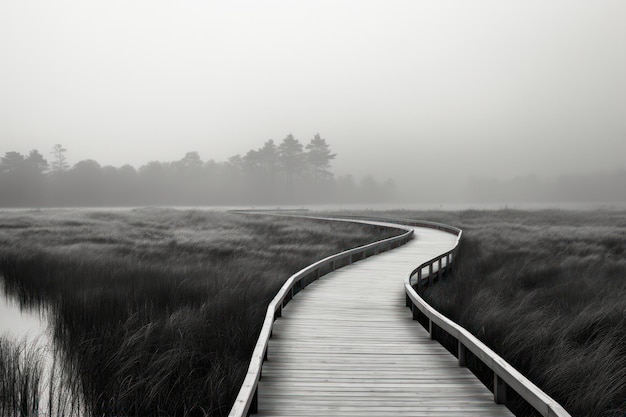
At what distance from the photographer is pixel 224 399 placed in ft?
21.1

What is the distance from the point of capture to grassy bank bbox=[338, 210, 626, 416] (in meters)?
6.63

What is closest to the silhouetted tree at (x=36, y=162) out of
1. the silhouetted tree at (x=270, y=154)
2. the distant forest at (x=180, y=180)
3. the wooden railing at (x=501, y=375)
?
the distant forest at (x=180, y=180)

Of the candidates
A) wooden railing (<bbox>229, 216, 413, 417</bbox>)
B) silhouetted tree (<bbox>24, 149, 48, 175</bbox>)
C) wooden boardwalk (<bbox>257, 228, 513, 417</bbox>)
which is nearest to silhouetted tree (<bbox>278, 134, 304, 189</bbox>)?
silhouetted tree (<bbox>24, 149, 48, 175</bbox>)

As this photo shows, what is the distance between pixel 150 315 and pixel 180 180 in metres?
121

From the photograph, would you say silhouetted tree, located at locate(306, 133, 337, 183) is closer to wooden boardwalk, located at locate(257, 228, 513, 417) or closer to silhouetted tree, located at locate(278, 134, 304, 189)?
silhouetted tree, located at locate(278, 134, 304, 189)

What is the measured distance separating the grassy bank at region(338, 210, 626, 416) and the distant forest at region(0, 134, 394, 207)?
90.9m

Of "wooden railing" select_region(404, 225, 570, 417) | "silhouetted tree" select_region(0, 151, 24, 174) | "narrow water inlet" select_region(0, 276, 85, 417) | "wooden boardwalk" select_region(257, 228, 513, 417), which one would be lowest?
"narrow water inlet" select_region(0, 276, 85, 417)

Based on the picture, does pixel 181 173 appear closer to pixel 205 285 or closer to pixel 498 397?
pixel 205 285

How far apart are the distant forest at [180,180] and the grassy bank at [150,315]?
9120 centimetres

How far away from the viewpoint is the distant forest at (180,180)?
357ft

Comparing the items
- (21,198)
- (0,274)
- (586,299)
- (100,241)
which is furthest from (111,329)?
(21,198)

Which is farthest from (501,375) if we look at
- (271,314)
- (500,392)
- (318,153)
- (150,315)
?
(318,153)

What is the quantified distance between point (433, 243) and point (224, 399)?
19044 mm

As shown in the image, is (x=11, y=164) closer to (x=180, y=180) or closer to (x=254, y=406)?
(x=180, y=180)
